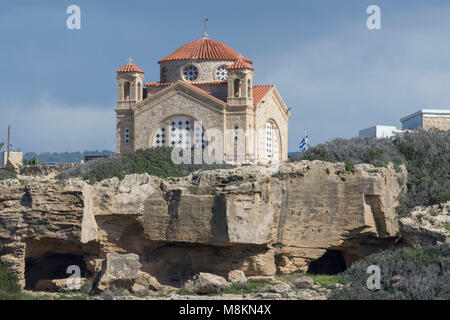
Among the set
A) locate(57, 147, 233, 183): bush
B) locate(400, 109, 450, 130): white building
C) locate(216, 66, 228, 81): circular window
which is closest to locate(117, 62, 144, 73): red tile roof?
locate(216, 66, 228, 81): circular window

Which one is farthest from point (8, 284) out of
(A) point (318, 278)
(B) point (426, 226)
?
(B) point (426, 226)

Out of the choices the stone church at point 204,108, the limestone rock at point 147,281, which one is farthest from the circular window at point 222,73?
the limestone rock at point 147,281

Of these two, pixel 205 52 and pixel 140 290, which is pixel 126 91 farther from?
pixel 140 290

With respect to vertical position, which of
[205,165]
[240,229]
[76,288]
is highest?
[205,165]

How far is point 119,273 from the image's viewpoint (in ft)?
76.8

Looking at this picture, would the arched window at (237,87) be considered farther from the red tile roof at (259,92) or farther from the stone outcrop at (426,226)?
the stone outcrop at (426,226)

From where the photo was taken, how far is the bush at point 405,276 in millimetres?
20672

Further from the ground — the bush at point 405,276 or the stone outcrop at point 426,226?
the stone outcrop at point 426,226

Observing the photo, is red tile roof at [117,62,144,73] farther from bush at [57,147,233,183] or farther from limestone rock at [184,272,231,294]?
limestone rock at [184,272,231,294]

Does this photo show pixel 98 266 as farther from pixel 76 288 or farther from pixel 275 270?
pixel 275 270

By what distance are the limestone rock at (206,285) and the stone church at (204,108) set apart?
20558mm

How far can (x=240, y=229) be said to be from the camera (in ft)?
78.7

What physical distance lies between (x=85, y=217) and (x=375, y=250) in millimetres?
9055
